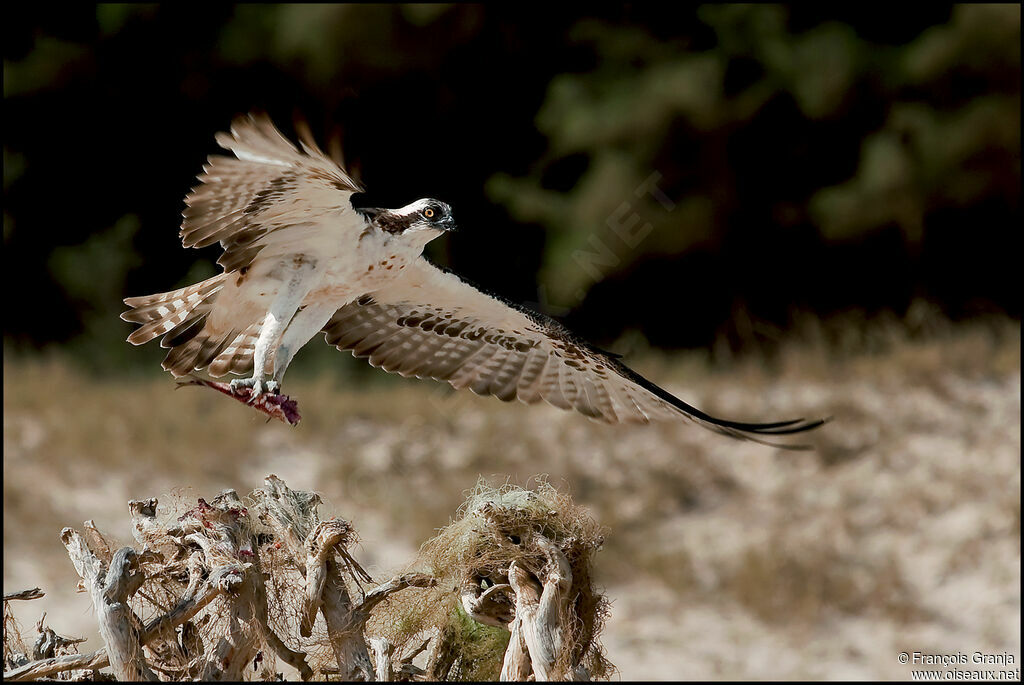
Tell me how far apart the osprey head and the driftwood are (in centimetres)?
138

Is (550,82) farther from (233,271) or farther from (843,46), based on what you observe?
(233,271)

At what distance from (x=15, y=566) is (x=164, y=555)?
5.69 metres

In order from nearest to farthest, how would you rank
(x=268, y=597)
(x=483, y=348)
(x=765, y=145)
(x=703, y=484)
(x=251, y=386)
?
(x=268, y=597)
(x=251, y=386)
(x=483, y=348)
(x=703, y=484)
(x=765, y=145)

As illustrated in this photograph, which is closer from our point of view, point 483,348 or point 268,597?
point 268,597

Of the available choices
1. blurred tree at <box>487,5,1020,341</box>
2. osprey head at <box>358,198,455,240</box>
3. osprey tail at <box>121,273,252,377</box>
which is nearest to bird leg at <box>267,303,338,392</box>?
osprey tail at <box>121,273,252,377</box>

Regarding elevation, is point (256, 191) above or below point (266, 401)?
above

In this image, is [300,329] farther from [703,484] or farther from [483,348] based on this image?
[703,484]

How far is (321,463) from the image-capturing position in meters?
9.71

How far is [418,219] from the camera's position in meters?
4.68

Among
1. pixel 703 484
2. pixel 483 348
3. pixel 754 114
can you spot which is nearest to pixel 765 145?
pixel 754 114

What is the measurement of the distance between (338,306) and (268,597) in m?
1.87

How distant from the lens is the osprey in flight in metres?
4.34

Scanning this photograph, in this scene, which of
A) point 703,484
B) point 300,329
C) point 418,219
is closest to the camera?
point 418,219

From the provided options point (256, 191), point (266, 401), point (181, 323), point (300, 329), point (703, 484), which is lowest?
point (703, 484)
